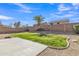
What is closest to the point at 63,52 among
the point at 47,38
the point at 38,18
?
the point at 47,38

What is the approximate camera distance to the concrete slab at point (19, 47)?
10.6ft

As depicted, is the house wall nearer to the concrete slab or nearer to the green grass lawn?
the green grass lawn

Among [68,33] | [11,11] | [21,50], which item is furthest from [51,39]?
[11,11]

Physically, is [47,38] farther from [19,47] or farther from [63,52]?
[19,47]

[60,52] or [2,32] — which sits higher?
[2,32]

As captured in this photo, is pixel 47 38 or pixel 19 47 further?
pixel 47 38

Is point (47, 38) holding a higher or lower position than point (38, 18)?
lower

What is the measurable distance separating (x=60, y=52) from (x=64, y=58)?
0.13m

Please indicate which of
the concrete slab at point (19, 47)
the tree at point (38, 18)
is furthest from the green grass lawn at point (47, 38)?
the tree at point (38, 18)

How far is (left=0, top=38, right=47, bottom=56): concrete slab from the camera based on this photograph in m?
3.24

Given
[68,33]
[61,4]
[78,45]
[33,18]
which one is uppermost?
[61,4]

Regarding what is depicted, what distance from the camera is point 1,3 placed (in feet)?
10.9

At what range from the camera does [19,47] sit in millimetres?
3316

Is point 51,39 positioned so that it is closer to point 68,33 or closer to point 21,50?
point 68,33
